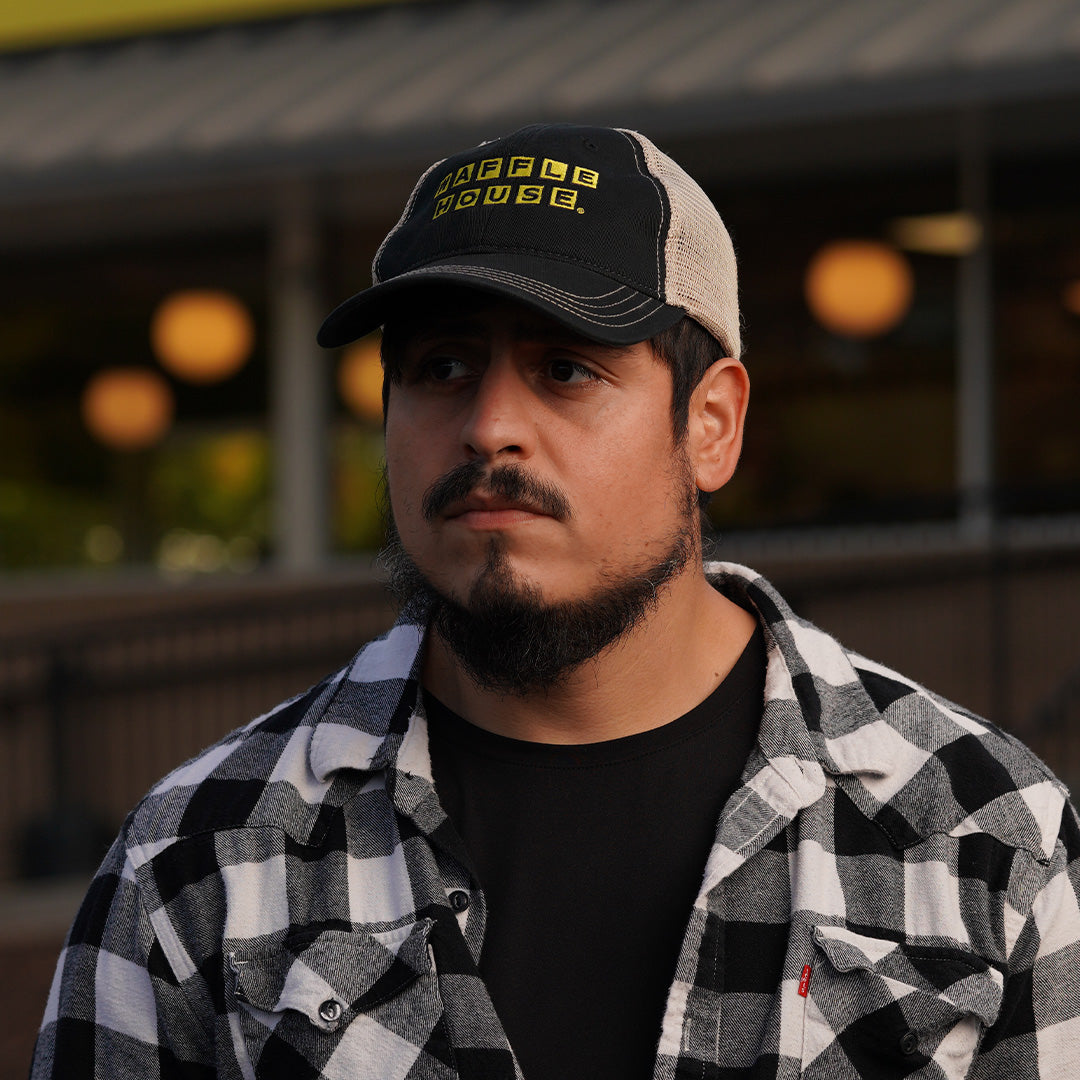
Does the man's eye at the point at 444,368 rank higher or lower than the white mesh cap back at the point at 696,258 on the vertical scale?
lower

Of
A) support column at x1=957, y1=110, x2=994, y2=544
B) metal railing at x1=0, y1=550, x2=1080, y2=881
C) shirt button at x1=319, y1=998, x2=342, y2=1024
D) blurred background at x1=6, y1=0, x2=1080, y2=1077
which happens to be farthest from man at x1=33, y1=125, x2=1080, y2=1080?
support column at x1=957, y1=110, x2=994, y2=544

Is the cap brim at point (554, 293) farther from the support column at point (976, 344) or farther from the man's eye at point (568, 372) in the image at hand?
the support column at point (976, 344)

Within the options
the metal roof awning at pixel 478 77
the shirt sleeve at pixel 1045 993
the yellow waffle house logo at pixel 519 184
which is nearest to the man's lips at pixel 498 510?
the yellow waffle house logo at pixel 519 184

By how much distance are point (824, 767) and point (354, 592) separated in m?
7.81

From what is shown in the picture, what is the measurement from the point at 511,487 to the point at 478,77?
692 cm

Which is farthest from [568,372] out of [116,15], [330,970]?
[116,15]

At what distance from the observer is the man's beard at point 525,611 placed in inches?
83.9

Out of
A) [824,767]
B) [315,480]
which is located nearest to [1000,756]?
[824,767]

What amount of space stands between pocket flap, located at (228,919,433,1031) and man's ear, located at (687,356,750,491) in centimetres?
80

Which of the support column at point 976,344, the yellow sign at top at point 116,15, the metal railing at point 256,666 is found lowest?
the metal railing at point 256,666

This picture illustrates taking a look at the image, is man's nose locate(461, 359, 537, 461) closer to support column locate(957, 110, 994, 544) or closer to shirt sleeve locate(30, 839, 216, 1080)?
shirt sleeve locate(30, 839, 216, 1080)

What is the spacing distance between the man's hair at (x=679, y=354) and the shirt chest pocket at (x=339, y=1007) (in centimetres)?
81

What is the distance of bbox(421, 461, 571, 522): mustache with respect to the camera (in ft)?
6.92

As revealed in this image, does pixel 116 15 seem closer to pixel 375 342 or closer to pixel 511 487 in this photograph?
pixel 375 342
